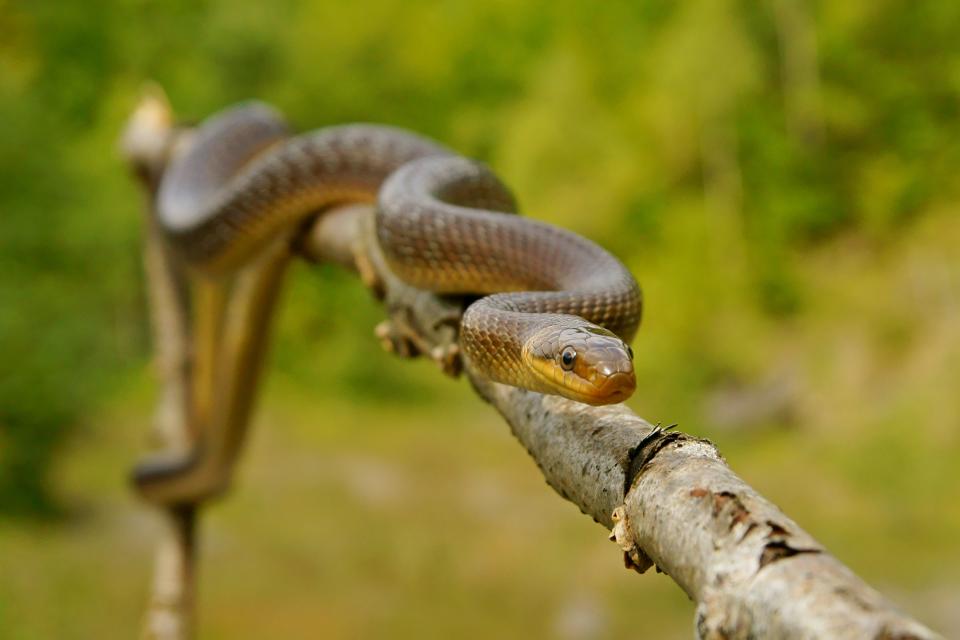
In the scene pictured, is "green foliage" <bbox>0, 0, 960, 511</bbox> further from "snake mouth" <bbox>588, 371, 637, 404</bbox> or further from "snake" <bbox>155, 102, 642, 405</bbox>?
"snake mouth" <bbox>588, 371, 637, 404</bbox>

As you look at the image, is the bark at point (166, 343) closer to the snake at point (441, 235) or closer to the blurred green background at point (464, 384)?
the snake at point (441, 235)

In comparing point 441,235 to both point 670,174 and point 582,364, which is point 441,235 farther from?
point 670,174

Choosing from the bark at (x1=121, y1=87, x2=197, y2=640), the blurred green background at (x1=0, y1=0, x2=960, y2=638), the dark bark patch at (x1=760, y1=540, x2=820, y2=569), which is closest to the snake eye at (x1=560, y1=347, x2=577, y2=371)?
the dark bark patch at (x1=760, y1=540, x2=820, y2=569)

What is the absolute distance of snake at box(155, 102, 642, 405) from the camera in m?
1.11

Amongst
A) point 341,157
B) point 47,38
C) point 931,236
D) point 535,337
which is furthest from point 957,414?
point 47,38

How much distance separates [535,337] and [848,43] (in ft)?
22.1

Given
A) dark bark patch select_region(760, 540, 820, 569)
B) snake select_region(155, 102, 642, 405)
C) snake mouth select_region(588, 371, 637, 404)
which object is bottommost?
dark bark patch select_region(760, 540, 820, 569)

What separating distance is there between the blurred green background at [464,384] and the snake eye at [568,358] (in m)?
3.61

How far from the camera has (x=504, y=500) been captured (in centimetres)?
580

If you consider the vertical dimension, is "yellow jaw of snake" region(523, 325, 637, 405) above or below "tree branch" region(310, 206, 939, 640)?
above

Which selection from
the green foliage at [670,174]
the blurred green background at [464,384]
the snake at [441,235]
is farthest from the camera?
the green foliage at [670,174]

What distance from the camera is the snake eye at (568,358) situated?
40.1 inches

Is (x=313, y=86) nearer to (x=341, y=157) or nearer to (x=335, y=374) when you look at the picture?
(x=335, y=374)

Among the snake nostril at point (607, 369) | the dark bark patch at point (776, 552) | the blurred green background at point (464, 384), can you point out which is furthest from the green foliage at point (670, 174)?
the dark bark patch at point (776, 552)
